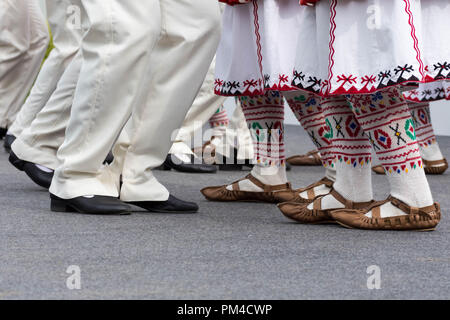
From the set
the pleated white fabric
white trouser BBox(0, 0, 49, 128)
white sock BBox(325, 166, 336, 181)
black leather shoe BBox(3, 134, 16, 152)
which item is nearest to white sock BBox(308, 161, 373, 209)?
the pleated white fabric

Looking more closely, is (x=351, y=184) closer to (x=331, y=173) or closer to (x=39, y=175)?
(x=331, y=173)

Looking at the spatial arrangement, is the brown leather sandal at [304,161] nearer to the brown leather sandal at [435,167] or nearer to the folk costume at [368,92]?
the brown leather sandal at [435,167]

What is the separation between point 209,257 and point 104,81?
57cm

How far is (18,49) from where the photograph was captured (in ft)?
13.0

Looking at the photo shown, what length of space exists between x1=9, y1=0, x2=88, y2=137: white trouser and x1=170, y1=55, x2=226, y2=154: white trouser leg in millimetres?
608

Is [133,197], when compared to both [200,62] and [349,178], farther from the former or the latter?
[349,178]

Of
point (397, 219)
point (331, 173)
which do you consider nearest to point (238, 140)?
point (331, 173)

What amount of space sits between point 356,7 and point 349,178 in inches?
15.7

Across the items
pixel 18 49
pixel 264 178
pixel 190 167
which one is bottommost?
pixel 264 178

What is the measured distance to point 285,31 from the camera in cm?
215

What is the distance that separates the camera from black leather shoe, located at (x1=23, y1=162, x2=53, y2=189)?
2.41 metres

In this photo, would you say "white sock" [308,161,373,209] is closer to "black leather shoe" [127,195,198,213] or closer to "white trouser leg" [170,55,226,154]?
"black leather shoe" [127,195,198,213]
